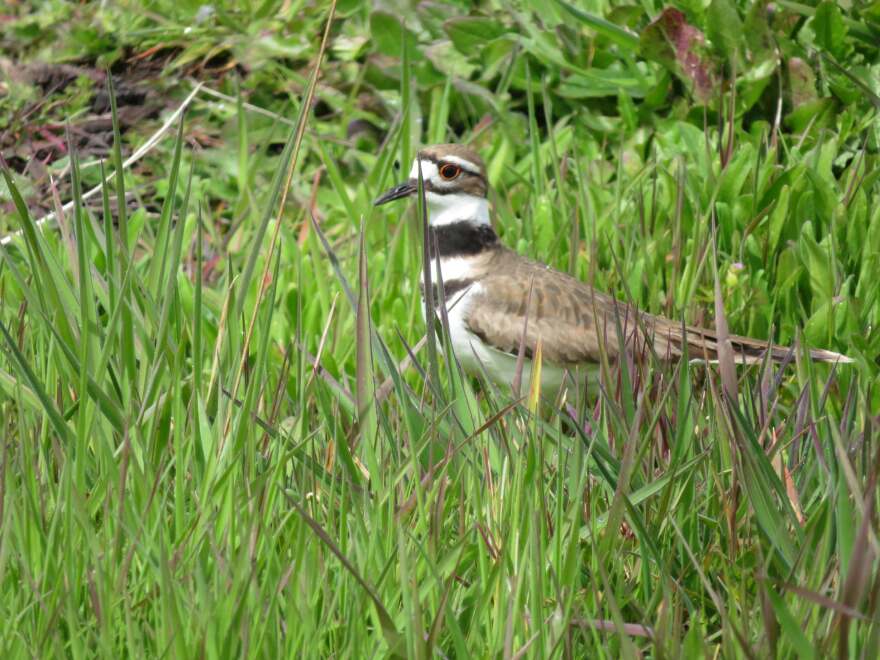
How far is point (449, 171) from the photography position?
498 centimetres

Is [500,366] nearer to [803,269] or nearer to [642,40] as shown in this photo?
[803,269]

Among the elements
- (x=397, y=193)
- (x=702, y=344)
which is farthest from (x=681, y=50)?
(x=702, y=344)

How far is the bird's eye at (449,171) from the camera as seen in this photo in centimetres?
498

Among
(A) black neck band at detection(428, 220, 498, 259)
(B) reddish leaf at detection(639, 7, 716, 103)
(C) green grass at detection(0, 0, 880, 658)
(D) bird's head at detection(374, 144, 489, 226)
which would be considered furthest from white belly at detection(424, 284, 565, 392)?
(B) reddish leaf at detection(639, 7, 716, 103)

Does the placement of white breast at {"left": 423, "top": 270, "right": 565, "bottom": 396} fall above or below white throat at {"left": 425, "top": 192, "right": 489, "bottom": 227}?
below

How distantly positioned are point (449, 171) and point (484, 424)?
2305 millimetres

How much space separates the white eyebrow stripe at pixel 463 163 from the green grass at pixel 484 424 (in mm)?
227

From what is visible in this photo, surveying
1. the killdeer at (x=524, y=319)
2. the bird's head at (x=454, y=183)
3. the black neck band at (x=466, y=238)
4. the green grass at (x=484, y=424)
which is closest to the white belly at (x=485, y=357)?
the killdeer at (x=524, y=319)

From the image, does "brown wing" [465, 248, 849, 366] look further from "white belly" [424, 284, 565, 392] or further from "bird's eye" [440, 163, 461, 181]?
"bird's eye" [440, 163, 461, 181]

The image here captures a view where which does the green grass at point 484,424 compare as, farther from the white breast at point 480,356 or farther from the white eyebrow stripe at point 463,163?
the white eyebrow stripe at point 463,163

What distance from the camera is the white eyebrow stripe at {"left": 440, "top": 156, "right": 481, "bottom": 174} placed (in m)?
4.96

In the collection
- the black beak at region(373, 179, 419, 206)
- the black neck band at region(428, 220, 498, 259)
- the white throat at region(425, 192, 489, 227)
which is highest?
the black beak at region(373, 179, 419, 206)

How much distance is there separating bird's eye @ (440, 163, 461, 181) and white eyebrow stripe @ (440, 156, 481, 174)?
2 cm

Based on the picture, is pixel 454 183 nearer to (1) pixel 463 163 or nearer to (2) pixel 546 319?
(1) pixel 463 163
